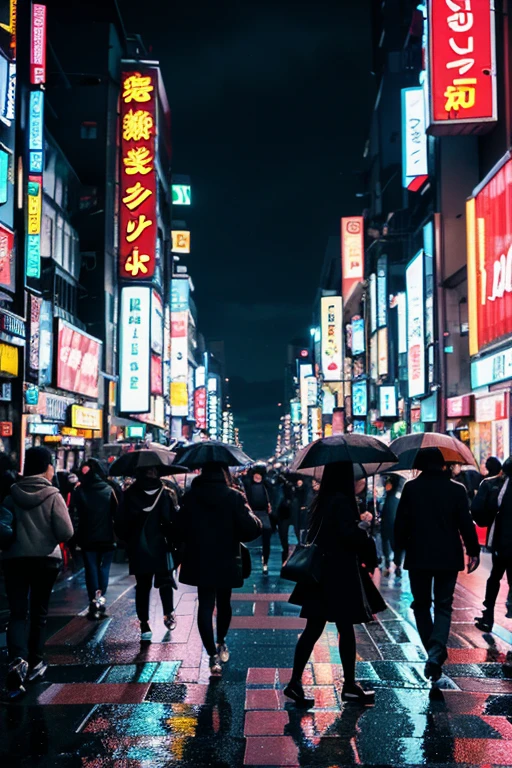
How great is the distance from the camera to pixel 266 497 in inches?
633

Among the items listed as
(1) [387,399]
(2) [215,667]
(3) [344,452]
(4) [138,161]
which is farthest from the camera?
(1) [387,399]

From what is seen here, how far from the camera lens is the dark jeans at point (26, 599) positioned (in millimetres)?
7395

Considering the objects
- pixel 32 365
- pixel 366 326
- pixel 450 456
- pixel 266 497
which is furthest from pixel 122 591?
pixel 366 326

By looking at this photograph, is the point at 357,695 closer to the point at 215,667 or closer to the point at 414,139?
the point at 215,667

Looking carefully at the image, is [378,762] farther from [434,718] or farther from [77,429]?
[77,429]

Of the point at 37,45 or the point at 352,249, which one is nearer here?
the point at 37,45

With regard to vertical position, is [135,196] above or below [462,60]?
above

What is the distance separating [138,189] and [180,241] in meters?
47.7

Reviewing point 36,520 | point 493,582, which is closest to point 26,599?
point 36,520

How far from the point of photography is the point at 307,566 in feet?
22.6

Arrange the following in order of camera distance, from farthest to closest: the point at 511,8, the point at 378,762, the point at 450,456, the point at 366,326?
the point at 366,326
the point at 511,8
the point at 450,456
the point at 378,762

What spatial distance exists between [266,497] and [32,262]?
41.2 ft

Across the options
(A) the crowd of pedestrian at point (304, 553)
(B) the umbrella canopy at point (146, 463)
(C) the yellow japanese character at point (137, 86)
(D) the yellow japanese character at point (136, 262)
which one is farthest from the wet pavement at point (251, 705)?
(C) the yellow japanese character at point (137, 86)

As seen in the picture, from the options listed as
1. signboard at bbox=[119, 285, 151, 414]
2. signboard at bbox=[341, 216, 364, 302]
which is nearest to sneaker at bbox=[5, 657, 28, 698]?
signboard at bbox=[119, 285, 151, 414]
